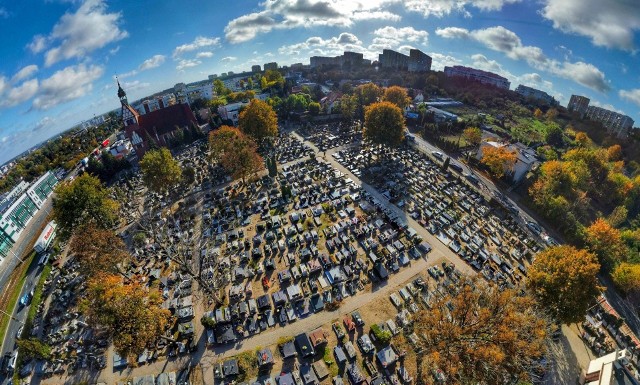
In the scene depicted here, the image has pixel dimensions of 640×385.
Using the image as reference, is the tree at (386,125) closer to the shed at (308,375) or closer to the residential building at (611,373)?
the residential building at (611,373)

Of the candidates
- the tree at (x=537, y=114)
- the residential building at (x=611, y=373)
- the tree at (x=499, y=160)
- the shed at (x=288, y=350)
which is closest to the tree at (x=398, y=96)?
the tree at (x=499, y=160)

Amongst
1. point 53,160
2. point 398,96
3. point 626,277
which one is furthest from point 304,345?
point 53,160

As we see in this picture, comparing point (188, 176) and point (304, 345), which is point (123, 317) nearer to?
point (304, 345)

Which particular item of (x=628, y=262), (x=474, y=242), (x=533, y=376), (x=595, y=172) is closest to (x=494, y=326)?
(x=533, y=376)

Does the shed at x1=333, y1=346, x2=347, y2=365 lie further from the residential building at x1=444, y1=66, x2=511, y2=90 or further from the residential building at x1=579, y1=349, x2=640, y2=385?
the residential building at x1=444, y1=66, x2=511, y2=90

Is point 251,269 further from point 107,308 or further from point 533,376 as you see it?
point 533,376

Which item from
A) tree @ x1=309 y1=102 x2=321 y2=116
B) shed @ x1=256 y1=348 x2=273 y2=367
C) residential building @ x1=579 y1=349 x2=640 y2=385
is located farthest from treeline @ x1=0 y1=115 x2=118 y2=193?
residential building @ x1=579 y1=349 x2=640 y2=385
